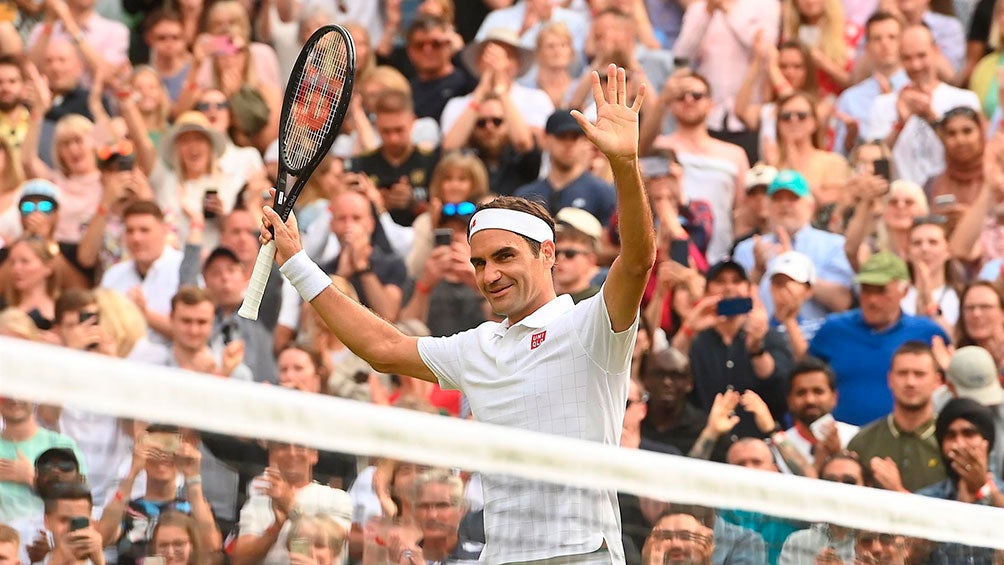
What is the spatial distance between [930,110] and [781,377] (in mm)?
2965

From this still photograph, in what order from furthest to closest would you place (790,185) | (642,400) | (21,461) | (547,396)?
(790,185)
(642,400)
(547,396)
(21,461)

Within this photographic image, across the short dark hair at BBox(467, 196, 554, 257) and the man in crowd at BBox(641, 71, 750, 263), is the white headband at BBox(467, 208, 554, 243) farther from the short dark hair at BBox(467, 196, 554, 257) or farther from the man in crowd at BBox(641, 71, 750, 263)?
the man in crowd at BBox(641, 71, 750, 263)

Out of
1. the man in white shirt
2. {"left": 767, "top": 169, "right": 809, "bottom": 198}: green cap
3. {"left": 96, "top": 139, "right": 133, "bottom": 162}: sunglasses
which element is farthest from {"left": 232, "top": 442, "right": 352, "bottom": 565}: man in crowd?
the man in white shirt

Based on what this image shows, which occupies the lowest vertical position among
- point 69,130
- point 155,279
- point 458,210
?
point 155,279

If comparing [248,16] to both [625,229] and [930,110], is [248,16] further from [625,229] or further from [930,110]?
[625,229]

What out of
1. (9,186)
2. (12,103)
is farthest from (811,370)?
(12,103)

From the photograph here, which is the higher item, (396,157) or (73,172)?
(396,157)

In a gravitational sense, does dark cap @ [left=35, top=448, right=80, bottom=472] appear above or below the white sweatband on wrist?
below

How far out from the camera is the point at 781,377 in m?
10.6

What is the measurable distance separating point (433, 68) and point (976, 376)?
5.48m

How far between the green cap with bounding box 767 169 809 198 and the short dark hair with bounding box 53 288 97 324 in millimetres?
4380

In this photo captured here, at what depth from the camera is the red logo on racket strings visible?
5.85m

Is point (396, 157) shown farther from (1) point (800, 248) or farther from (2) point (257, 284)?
(2) point (257, 284)

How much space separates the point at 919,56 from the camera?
12.8 metres
